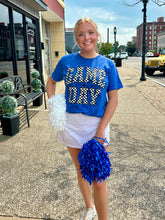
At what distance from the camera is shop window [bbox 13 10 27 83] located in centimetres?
692

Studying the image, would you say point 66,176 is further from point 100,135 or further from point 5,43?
point 5,43

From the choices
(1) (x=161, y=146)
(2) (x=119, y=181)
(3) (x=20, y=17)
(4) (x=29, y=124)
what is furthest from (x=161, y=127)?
(3) (x=20, y=17)

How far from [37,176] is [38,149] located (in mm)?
876

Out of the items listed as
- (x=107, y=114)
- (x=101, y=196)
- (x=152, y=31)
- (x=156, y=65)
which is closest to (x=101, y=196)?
(x=101, y=196)

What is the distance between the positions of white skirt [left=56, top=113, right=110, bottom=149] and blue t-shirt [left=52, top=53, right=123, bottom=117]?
6cm

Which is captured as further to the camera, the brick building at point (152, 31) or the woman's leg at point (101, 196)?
the brick building at point (152, 31)

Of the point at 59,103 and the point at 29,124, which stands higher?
the point at 59,103

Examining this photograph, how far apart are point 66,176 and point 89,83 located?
5.44 ft

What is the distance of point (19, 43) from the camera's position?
23.9 ft

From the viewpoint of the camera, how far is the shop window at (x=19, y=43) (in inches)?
272

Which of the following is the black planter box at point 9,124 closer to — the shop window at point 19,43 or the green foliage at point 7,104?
the green foliage at point 7,104

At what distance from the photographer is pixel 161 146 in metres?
3.82

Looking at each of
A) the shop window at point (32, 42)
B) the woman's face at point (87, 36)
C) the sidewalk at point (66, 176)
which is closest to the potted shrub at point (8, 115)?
the sidewalk at point (66, 176)

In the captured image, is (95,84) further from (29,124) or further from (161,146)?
(29,124)
